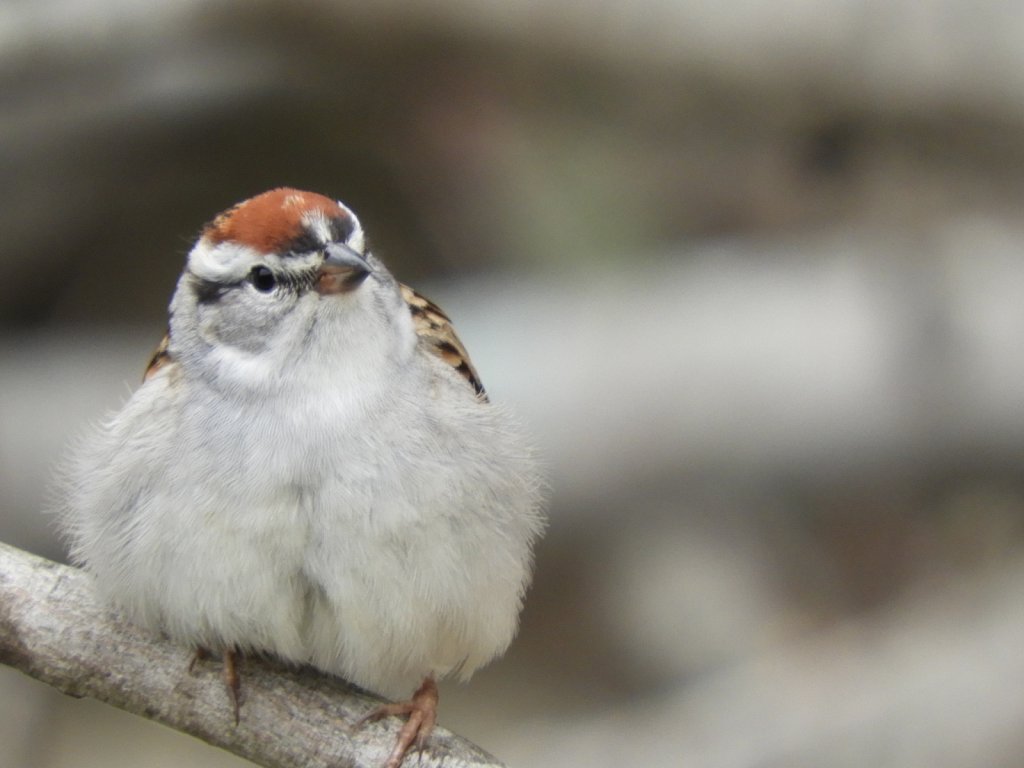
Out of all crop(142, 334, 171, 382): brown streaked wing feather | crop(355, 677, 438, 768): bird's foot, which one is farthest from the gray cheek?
crop(355, 677, 438, 768): bird's foot

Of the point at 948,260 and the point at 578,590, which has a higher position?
the point at 948,260

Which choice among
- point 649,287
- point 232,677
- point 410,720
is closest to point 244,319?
point 232,677

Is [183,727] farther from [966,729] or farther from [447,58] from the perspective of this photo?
[966,729]

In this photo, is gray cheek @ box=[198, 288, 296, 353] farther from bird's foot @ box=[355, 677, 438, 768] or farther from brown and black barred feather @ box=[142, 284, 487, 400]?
bird's foot @ box=[355, 677, 438, 768]

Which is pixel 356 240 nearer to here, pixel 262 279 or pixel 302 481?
pixel 262 279

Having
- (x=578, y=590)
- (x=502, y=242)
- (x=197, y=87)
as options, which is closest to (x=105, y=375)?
(x=197, y=87)

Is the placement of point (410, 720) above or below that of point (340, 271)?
below
